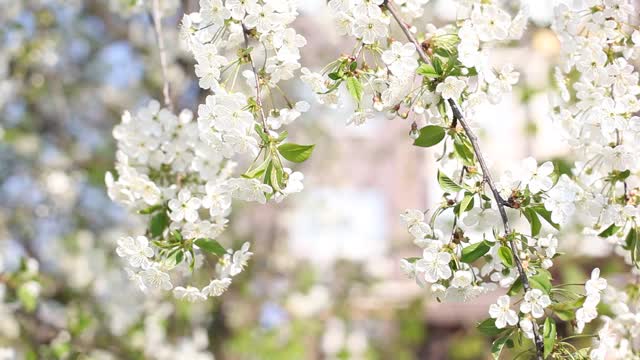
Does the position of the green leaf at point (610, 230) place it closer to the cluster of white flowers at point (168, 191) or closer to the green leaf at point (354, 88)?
the green leaf at point (354, 88)

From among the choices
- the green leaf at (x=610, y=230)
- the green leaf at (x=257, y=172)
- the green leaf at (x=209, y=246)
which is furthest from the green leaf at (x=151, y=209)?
the green leaf at (x=610, y=230)

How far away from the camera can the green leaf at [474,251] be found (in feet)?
3.50

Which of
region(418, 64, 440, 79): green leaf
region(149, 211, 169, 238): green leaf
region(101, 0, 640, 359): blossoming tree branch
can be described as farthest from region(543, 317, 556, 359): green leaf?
region(149, 211, 169, 238): green leaf

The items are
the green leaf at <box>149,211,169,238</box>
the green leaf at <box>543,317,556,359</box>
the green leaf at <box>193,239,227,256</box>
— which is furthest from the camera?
the green leaf at <box>149,211,169,238</box>

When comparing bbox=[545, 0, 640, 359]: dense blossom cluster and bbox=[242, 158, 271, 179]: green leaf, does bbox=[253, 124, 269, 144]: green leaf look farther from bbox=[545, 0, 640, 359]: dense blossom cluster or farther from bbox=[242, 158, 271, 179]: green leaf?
bbox=[545, 0, 640, 359]: dense blossom cluster

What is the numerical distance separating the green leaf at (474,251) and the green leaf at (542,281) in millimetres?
69

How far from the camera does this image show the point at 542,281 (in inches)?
41.5

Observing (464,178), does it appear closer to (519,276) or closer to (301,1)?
(519,276)

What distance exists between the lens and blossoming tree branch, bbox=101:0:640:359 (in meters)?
1.07

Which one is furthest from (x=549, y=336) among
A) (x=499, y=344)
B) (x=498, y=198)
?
(x=498, y=198)

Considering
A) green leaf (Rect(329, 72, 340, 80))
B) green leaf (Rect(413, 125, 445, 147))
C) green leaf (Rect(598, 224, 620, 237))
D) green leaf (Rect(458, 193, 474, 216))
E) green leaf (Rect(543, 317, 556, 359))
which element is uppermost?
green leaf (Rect(329, 72, 340, 80))

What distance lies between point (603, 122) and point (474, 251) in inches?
11.3

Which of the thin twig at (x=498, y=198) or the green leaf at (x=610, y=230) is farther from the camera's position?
the green leaf at (x=610, y=230)

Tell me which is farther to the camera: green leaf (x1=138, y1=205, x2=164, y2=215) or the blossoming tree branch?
green leaf (x1=138, y1=205, x2=164, y2=215)
